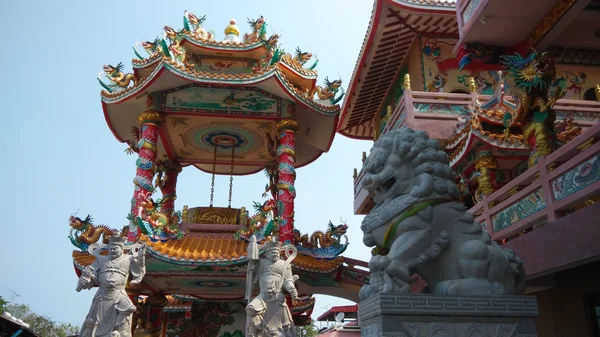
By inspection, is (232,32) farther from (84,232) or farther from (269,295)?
(269,295)

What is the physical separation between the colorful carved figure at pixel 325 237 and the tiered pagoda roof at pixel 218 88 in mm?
2879

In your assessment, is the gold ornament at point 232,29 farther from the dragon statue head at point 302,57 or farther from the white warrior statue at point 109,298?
the white warrior statue at point 109,298

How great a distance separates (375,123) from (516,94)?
10165 millimetres

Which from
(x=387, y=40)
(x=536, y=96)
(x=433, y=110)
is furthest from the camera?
(x=387, y=40)

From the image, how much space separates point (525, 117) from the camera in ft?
22.8

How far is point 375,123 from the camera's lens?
56.1ft

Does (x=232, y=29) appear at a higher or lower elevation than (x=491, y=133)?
higher

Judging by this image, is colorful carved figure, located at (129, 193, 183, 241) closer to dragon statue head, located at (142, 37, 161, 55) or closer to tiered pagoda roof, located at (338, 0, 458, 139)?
dragon statue head, located at (142, 37, 161, 55)

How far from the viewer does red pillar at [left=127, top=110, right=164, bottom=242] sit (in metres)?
10.4

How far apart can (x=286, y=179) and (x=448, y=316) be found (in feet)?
26.2

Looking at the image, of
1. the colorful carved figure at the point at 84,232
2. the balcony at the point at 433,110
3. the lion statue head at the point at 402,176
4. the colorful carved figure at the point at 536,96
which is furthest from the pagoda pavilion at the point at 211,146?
the lion statue head at the point at 402,176

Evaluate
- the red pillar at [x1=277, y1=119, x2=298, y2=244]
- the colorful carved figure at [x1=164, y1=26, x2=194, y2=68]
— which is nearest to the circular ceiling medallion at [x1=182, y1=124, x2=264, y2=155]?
the red pillar at [x1=277, y1=119, x2=298, y2=244]

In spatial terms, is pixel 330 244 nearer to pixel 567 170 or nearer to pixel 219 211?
pixel 219 211

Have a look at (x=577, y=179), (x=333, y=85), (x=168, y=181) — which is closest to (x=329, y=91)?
(x=333, y=85)
